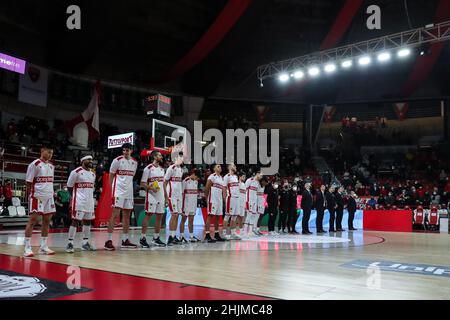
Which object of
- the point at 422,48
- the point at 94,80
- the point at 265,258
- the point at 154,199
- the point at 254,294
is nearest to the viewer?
the point at 254,294

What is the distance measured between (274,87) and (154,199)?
22088 mm

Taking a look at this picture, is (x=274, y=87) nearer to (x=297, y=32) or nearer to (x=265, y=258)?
(x=297, y=32)

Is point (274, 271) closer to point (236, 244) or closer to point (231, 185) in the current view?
point (236, 244)

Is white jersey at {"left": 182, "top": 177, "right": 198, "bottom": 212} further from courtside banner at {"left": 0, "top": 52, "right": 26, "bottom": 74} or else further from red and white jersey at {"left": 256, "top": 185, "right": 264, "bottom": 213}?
courtside banner at {"left": 0, "top": 52, "right": 26, "bottom": 74}

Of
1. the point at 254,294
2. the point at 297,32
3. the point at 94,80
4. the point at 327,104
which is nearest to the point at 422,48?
the point at 297,32

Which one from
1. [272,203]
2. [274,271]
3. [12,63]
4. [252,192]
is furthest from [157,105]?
[274,271]

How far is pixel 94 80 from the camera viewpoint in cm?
2448

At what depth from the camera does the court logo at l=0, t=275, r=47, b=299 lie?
3.67m

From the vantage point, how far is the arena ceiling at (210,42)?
19969mm

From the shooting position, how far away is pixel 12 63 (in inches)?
729

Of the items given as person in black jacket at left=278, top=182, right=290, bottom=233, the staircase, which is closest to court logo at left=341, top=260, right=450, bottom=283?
person in black jacket at left=278, top=182, right=290, bottom=233

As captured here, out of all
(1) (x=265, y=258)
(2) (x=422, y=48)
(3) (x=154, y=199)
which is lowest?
(1) (x=265, y=258)
